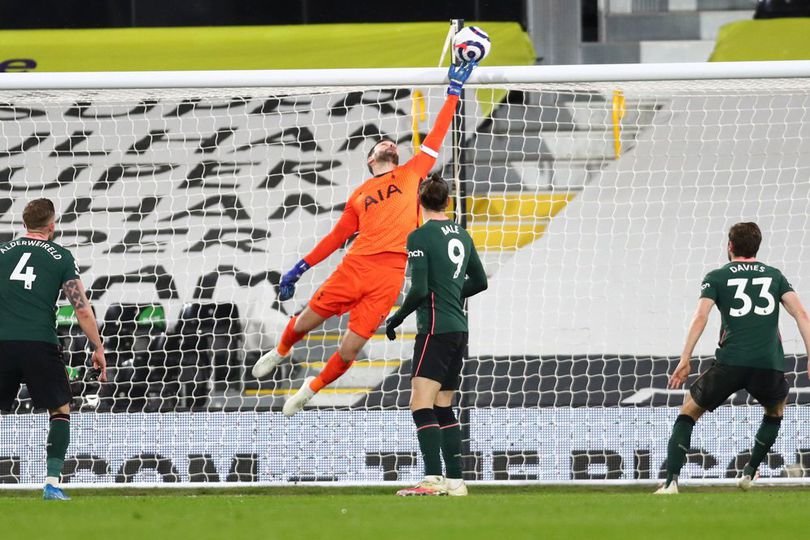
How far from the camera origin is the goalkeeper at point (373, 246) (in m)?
7.88

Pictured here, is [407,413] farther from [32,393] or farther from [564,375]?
[32,393]

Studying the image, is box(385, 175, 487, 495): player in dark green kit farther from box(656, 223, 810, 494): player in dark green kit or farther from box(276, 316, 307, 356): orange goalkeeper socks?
box(656, 223, 810, 494): player in dark green kit

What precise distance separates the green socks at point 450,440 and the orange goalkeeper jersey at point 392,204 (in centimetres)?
126

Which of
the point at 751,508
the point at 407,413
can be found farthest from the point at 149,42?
the point at 751,508

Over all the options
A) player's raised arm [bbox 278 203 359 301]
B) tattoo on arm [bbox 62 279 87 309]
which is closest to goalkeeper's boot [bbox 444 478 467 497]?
player's raised arm [bbox 278 203 359 301]

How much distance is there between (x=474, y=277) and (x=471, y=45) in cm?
169

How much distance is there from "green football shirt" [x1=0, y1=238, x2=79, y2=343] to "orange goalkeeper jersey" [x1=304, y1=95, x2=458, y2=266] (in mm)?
1916

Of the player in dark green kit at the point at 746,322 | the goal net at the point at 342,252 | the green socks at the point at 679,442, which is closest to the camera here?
the player in dark green kit at the point at 746,322

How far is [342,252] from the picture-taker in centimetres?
1225

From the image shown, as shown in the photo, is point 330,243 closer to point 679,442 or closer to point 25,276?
point 25,276

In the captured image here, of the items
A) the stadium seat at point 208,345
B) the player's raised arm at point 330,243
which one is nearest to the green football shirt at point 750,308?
the player's raised arm at point 330,243

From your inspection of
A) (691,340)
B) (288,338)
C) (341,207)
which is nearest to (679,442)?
(691,340)

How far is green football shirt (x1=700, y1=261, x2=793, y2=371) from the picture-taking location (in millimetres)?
7367

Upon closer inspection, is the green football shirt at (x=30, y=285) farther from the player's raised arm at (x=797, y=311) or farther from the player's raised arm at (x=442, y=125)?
the player's raised arm at (x=797, y=311)
